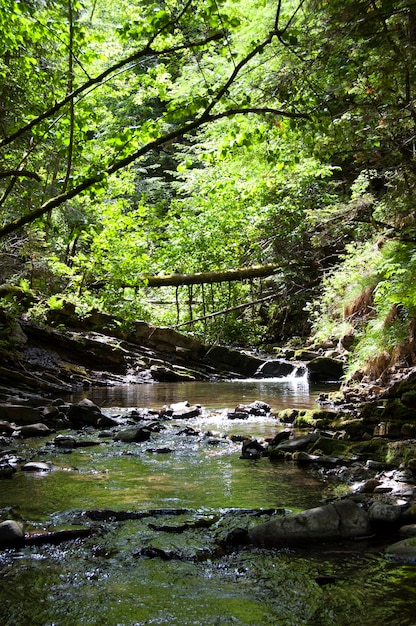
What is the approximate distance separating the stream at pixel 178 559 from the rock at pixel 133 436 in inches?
51.4

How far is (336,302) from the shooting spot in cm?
1477

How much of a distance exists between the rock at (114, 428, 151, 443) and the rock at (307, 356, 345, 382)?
34.2ft

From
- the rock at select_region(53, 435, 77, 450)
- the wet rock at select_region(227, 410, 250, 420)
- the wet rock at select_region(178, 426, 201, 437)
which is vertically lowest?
the rock at select_region(53, 435, 77, 450)

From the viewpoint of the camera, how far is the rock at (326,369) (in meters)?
17.9

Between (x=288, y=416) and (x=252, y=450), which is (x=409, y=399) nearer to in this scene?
(x=252, y=450)

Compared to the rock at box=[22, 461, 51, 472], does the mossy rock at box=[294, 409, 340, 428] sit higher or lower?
higher

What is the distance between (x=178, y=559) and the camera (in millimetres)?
3932

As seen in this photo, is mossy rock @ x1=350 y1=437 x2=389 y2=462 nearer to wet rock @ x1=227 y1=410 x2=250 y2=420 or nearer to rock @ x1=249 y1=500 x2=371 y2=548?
rock @ x1=249 y1=500 x2=371 y2=548

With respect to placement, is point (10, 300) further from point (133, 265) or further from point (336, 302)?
point (336, 302)

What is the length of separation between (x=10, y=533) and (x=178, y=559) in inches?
52.4

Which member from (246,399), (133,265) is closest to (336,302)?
(246,399)

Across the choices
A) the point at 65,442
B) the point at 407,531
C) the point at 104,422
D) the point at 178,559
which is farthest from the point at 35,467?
the point at 407,531

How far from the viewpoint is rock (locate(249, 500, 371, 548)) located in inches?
167

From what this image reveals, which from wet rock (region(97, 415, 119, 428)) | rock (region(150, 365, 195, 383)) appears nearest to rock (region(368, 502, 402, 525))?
wet rock (region(97, 415, 119, 428))
